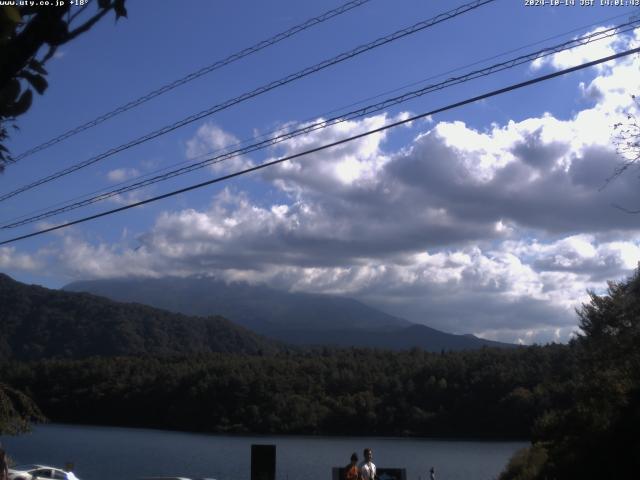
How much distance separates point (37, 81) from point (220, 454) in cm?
5421

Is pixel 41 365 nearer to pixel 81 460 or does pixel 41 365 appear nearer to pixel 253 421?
pixel 253 421

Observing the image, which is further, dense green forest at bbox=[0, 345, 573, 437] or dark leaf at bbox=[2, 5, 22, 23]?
dense green forest at bbox=[0, 345, 573, 437]

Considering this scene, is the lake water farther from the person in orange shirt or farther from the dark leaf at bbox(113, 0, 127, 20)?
the dark leaf at bbox(113, 0, 127, 20)

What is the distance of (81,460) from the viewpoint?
48.8 meters

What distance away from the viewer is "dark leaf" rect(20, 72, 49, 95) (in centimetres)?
387

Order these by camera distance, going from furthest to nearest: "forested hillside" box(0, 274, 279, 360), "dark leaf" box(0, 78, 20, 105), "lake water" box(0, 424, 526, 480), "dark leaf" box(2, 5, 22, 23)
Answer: "forested hillside" box(0, 274, 279, 360) < "lake water" box(0, 424, 526, 480) < "dark leaf" box(0, 78, 20, 105) < "dark leaf" box(2, 5, 22, 23)

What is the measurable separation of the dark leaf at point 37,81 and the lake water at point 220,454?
114ft

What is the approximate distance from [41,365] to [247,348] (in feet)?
331

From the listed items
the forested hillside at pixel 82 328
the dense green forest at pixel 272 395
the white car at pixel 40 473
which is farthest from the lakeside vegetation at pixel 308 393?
the white car at pixel 40 473

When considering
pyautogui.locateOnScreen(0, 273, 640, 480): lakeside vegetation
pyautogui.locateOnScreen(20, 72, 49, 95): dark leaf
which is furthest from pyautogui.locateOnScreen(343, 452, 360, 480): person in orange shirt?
pyautogui.locateOnScreen(0, 273, 640, 480): lakeside vegetation

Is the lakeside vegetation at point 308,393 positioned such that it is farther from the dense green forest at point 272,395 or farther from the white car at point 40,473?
the white car at point 40,473

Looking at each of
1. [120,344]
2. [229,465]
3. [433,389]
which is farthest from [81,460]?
[120,344]

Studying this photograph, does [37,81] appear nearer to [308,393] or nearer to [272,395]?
[272,395]

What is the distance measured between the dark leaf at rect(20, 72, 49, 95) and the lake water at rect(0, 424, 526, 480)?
34799mm
